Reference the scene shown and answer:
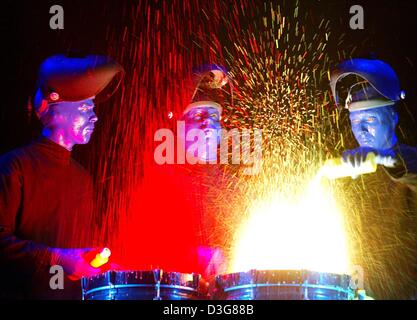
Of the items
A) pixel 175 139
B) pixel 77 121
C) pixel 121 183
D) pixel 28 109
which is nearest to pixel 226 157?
pixel 175 139

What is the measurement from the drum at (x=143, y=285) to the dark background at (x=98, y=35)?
1.30 meters

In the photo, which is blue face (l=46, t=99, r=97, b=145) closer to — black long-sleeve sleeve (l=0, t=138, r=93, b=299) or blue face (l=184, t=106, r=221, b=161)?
black long-sleeve sleeve (l=0, t=138, r=93, b=299)

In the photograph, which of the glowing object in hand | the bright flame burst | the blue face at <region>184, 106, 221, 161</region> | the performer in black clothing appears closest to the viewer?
the glowing object in hand

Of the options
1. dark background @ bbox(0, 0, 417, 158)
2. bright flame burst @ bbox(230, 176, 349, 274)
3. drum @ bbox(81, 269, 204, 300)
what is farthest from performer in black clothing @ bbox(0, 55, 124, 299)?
bright flame burst @ bbox(230, 176, 349, 274)

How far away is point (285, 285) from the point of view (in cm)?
297

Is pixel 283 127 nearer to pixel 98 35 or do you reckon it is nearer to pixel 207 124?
pixel 207 124

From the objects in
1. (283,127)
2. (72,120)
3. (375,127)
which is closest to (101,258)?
(72,120)

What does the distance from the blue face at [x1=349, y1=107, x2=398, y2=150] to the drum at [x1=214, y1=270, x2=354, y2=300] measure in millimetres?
1270

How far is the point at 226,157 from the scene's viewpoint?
416 cm

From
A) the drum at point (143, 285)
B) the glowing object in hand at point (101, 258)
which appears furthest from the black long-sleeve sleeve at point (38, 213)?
the drum at point (143, 285)

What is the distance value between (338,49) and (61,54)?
5.48 ft

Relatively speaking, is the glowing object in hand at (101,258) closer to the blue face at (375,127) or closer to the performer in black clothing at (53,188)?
the performer in black clothing at (53,188)

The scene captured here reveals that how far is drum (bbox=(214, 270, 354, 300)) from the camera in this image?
2955 millimetres

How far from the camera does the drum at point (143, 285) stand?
9.93 feet
